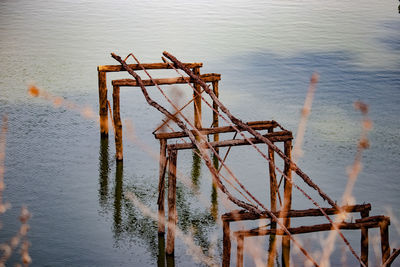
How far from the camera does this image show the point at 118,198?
14516 mm

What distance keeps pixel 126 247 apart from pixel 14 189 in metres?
3.97

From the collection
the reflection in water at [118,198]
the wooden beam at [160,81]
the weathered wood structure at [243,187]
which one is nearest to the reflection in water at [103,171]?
the reflection in water at [118,198]

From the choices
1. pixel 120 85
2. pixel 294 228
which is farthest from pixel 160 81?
pixel 294 228

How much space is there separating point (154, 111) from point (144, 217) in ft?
24.2

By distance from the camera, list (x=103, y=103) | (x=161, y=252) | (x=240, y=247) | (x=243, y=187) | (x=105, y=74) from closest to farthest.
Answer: (x=240, y=247), (x=243, y=187), (x=161, y=252), (x=105, y=74), (x=103, y=103)

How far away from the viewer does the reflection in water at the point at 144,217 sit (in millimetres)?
12508

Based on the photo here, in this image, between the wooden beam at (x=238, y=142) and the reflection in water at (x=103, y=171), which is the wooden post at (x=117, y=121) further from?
the wooden beam at (x=238, y=142)

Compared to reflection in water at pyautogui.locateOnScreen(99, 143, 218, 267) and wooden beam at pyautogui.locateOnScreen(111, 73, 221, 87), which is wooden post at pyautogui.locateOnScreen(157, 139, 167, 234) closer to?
reflection in water at pyautogui.locateOnScreen(99, 143, 218, 267)

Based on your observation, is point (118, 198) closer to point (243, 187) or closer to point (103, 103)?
point (103, 103)

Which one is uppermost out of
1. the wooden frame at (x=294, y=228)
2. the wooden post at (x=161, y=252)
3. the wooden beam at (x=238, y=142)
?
the wooden beam at (x=238, y=142)

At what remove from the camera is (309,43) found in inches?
1203

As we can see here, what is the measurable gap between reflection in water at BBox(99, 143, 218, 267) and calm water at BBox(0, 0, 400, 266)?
39mm

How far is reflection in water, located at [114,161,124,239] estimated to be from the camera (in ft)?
43.1

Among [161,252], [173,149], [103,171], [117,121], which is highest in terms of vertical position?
[173,149]
